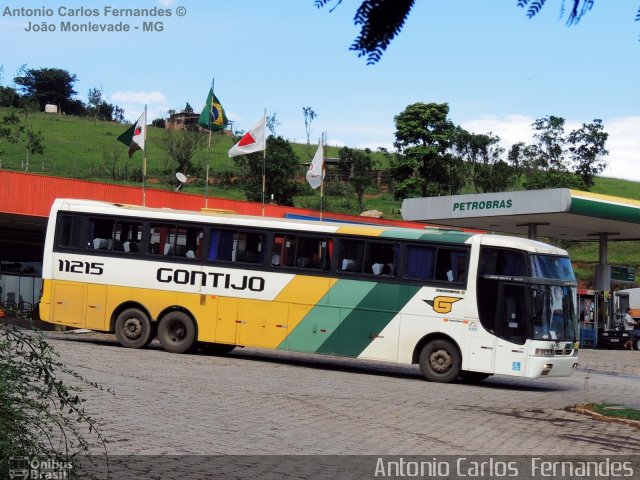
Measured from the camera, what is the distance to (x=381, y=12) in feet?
11.3

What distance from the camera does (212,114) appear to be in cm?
3312

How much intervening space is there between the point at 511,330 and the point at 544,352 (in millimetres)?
775

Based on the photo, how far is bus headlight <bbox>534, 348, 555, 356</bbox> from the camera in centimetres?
1947

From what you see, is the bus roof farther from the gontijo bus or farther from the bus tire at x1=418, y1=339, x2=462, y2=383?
the bus tire at x1=418, y1=339, x2=462, y2=383

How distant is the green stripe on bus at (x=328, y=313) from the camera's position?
2103 centimetres

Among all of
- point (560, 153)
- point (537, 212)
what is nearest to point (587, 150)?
point (560, 153)

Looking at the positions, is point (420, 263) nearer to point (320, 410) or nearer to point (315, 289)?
point (315, 289)

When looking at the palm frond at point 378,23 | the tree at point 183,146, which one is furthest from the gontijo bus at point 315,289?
the tree at point 183,146

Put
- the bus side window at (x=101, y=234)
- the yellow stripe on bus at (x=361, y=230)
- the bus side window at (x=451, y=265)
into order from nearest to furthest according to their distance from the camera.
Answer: the bus side window at (x=451, y=265) → the yellow stripe on bus at (x=361, y=230) → the bus side window at (x=101, y=234)

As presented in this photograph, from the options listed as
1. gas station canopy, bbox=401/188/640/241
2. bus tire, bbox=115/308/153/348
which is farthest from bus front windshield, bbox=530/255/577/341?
gas station canopy, bbox=401/188/640/241

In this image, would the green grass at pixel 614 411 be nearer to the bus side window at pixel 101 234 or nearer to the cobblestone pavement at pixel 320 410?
the cobblestone pavement at pixel 320 410

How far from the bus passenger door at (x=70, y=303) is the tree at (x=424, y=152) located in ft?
165

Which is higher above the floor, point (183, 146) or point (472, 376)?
point (183, 146)

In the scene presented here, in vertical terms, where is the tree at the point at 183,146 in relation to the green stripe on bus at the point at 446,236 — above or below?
above
